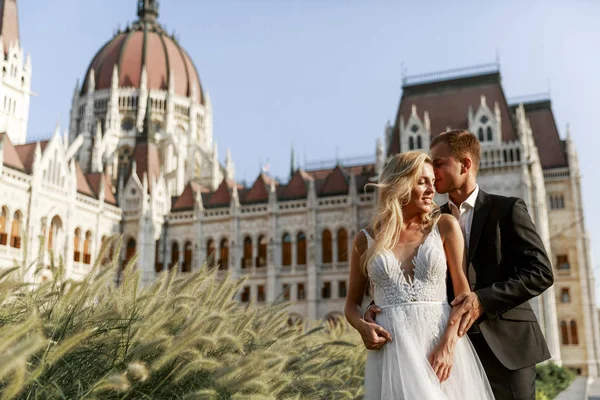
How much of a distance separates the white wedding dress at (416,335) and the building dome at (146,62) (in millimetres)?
51616

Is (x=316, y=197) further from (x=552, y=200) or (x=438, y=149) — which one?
(x=438, y=149)

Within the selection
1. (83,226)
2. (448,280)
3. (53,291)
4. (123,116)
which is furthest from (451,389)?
(123,116)

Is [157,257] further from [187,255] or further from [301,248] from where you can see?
[301,248]

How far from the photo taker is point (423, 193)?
11.8ft

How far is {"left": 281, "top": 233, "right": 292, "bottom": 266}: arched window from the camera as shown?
3519 cm

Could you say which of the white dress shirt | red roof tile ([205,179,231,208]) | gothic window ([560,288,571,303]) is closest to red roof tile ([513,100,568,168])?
gothic window ([560,288,571,303])

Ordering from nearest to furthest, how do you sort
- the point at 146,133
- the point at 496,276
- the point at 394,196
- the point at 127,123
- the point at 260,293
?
the point at 394,196 < the point at 496,276 < the point at 260,293 < the point at 146,133 < the point at 127,123

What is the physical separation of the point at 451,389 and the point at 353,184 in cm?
3083

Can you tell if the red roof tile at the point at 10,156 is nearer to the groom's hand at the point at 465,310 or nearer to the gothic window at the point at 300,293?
the gothic window at the point at 300,293

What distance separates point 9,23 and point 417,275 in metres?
43.4

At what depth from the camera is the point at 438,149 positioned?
12.7ft

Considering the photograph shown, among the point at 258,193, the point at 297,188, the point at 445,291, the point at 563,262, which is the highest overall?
the point at 297,188

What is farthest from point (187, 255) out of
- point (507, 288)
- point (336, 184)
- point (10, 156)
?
point (507, 288)

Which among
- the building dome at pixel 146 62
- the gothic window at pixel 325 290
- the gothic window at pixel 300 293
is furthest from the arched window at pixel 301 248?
the building dome at pixel 146 62
